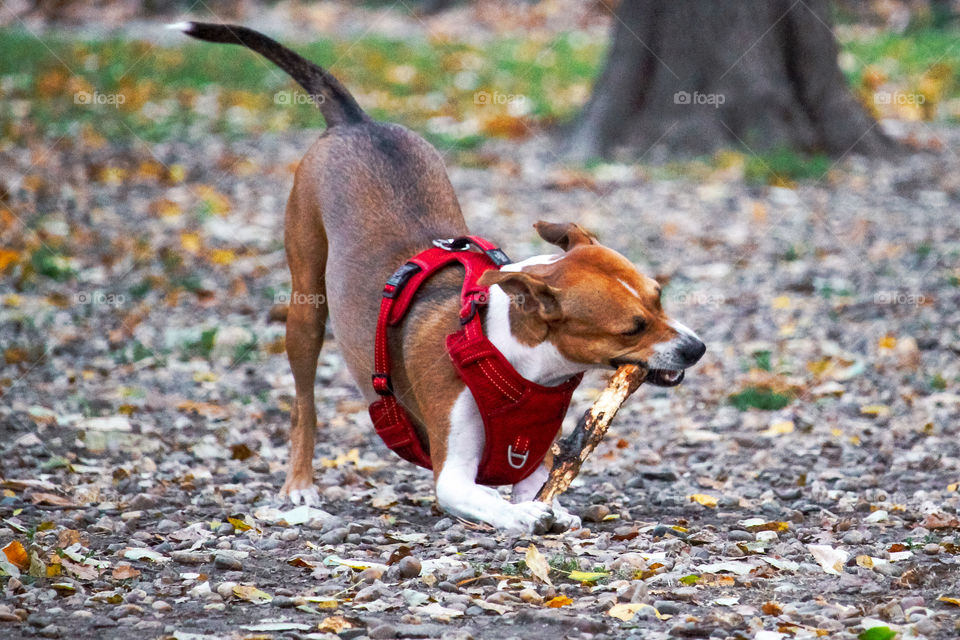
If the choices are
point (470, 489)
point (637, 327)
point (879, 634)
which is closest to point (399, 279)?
point (470, 489)

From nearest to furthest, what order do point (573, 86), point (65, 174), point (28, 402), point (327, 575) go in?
1. point (327, 575)
2. point (28, 402)
3. point (65, 174)
4. point (573, 86)

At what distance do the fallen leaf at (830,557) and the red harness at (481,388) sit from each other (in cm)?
95

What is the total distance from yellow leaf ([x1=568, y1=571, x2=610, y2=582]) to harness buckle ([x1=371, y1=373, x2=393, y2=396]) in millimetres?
1146

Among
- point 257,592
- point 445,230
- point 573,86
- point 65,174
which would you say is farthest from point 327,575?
point 573,86

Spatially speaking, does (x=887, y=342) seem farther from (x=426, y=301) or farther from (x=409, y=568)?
(x=409, y=568)

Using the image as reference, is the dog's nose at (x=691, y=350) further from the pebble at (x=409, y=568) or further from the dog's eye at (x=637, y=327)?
the pebble at (x=409, y=568)

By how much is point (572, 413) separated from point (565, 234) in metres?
1.91

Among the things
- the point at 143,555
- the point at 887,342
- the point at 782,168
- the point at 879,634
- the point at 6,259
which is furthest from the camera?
the point at 782,168

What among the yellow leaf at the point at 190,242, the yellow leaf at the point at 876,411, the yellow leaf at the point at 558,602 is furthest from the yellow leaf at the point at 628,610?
the yellow leaf at the point at 190,242

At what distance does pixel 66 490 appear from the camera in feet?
15.7

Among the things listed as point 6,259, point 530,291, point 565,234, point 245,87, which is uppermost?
point 245,87

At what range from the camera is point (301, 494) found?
486 centimetres

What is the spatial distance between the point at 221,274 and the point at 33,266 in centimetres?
122

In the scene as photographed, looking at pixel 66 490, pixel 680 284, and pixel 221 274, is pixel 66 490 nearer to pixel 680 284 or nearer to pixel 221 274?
pixel 221 274
